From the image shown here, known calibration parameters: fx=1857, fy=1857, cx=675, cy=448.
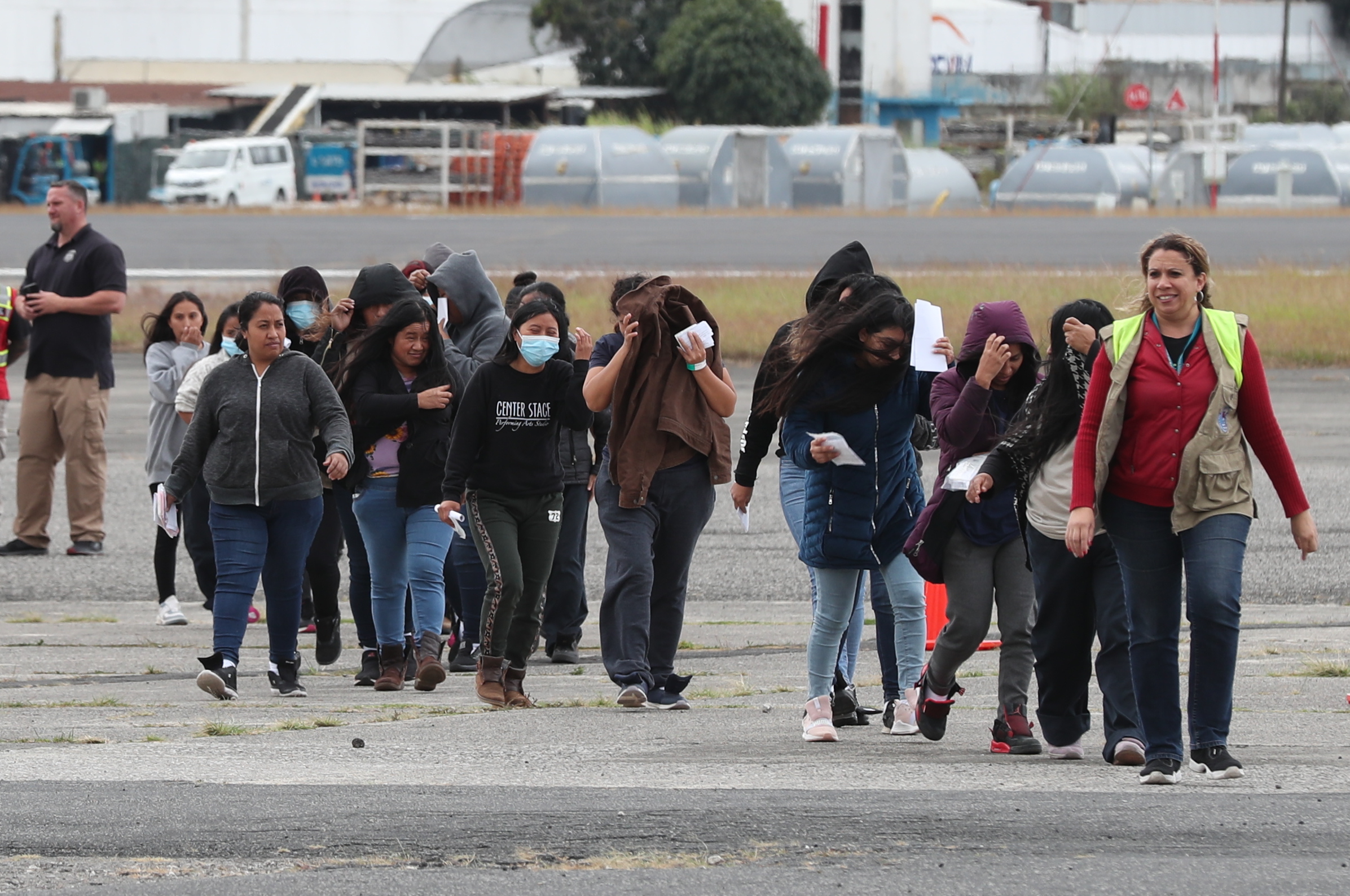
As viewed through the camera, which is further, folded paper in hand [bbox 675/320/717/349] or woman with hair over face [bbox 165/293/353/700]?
woman with hair over face [bbox 165/293/353/700]

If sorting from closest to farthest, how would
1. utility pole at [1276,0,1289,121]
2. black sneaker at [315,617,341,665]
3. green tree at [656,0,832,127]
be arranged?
black sneaker at [315,617,341,665], green tree at [656,0,832,127], utility pole at [1276,0,1289,121]

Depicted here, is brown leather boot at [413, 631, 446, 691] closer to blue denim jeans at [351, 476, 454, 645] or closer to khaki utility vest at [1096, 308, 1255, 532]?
blue denim jeans at [351, 476, 454, 645]

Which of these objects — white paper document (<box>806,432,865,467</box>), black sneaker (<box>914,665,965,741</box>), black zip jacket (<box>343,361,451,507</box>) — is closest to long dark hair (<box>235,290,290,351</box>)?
black zip jacket (<box>343,361,451,507</box>)

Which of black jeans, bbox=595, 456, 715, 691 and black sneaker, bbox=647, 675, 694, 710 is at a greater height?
black jeans, bbox=595, 456, 715, 691

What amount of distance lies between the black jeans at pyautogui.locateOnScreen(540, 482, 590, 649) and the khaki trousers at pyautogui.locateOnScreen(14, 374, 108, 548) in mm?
4345

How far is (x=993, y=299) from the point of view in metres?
26.6

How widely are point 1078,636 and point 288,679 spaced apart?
3.54 m

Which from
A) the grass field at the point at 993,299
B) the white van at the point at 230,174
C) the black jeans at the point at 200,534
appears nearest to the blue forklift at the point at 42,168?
the white van at the point at 230,174

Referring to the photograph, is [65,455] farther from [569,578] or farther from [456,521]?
[456,521]

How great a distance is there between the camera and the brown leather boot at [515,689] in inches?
301

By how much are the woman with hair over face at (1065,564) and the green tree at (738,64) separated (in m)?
64.5

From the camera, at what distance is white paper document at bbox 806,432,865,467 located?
6.62m

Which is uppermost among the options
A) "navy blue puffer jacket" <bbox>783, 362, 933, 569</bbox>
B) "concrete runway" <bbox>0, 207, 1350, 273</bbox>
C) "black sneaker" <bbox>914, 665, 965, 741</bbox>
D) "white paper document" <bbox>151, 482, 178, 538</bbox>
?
"concrete runway" <bbox>0, 207, 1350, 273</bbox>

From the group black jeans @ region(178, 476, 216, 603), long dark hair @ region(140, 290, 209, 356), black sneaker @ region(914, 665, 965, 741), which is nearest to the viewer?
black sneaker @ region(914, 665, 965, 741)
